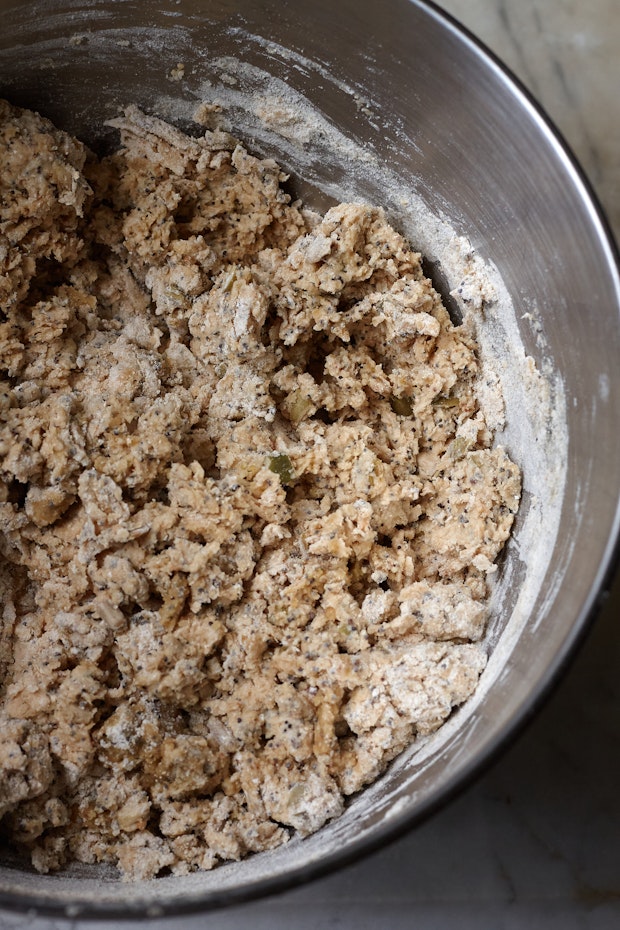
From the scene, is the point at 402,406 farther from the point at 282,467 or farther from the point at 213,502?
the point at 213,502

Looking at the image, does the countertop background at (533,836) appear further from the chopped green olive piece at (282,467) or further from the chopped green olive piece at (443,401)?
the chopped green olive piece at (282,467)

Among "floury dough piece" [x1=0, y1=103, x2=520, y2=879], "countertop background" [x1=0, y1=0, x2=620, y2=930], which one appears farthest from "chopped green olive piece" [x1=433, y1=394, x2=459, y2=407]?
"countertop background" [x1=0, y1=0, x2=620, y2=930]

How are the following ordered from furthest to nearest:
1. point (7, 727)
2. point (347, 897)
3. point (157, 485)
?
point (347, 897) < point (157, 485) < point (7, 727)

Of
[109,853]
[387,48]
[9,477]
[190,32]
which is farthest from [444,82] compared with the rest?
[109,853]

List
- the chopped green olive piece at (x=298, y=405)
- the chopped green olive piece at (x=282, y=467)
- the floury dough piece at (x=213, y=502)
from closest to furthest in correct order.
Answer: the floury dough piece at (x=213, y=502) → the chopped green olive piece at (x=282, y=467) → the chopped green olive piece at (x=298, y=405)

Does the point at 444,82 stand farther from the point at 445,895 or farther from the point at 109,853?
the point at 445,895

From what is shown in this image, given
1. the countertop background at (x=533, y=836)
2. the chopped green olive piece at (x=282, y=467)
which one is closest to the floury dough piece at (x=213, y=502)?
the chopped green olive piece at (x=282, y=467)
